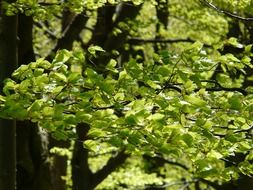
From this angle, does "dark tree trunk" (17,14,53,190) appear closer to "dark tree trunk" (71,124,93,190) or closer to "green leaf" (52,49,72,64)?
"dark tree trunk" (71,124,93,190)

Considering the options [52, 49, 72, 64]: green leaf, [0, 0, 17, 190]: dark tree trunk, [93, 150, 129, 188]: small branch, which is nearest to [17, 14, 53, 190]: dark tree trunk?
[0, 0, 17, 190]: dark tree trunk

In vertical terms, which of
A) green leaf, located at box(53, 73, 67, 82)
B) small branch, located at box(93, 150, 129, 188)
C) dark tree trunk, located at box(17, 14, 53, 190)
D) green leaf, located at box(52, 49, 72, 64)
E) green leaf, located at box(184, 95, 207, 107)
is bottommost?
small branch, located at box(93, 150, 129, 188)

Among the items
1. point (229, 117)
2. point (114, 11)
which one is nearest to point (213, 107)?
point (229, 117)

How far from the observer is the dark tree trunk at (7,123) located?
592 centimetres

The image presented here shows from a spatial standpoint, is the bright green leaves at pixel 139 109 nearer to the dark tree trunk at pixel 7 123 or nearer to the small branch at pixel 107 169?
the dark tree trunk at pixel 7 123

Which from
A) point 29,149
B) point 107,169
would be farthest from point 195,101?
point 107,169

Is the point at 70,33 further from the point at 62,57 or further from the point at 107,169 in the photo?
the point at 62,57

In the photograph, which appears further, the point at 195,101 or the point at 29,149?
the point at 29,149

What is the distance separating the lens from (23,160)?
25.9 ft

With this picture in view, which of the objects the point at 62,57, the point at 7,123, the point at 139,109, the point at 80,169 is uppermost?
the point at 62,57

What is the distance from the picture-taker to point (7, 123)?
5.95 metres

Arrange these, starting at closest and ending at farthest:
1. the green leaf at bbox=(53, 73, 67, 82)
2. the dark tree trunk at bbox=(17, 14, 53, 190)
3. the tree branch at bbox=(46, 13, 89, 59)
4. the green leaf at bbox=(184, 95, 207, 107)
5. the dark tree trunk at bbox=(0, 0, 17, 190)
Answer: the green leaf at bbox=(184, 95, 207, 107)
the green leaf at bbox=(53, 73, 67, 82)
the dark tree trunk at bbox=(0, 0, 17, 190)
the dark tree trunk at bbox=(17, 14, 53, 190)
the tree branch at bbox=(46, 13, 89, 59)

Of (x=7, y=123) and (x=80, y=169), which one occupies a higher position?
A: (x=7, y=123)

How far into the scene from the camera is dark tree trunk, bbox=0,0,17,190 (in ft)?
19.4
